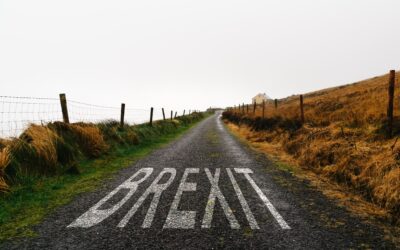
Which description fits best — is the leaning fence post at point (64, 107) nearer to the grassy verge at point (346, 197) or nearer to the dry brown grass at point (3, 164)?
the dry brown grass at point (3, 164)

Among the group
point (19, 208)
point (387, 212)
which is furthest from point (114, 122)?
point (387, 212)

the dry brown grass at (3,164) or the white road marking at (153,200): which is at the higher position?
the dry brown grass at (3,164)

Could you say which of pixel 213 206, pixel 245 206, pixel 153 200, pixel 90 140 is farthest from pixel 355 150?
pixel 90 140

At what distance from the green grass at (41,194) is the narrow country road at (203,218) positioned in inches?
11.8

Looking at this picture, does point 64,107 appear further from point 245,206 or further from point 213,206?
point 245,206

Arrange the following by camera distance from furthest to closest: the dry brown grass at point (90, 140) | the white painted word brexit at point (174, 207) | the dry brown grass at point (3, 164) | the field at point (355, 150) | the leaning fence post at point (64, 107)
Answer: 1. the leaning fence post at point (64, 107)
2. the dry brown grass at point (90, 140)
3. the dry brown grass at point (3, 164)
4. the field at point (355, 150)
5. the white painted word brexit at point (174, 207)

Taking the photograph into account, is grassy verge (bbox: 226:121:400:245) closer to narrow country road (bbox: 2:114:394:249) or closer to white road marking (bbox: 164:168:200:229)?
Answer: narrow country road (bbox: 2:114:394:249)

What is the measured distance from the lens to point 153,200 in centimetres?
702

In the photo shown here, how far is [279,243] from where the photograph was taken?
4.80m

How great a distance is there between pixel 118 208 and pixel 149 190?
1.38m

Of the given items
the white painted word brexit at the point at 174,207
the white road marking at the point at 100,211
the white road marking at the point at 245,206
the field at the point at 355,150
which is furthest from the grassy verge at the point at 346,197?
the white road marking at the point at 100,211

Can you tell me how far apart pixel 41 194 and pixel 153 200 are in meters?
2.55

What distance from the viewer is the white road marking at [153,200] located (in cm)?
578

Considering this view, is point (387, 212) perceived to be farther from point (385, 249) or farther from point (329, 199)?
point (385, 249)
